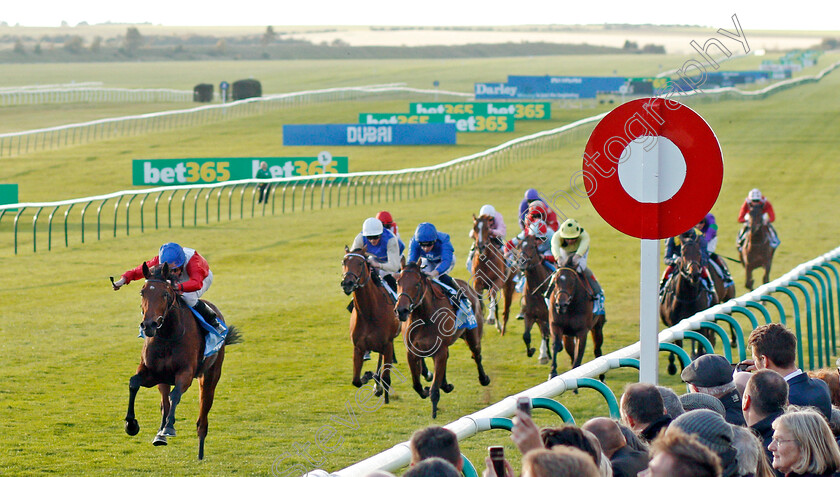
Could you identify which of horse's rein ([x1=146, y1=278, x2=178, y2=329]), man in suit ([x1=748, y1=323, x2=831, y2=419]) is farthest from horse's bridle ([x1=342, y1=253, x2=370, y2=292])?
man in suit ([x1=748, y1=323, x2=831, y2=419])

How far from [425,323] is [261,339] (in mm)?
A: 4072

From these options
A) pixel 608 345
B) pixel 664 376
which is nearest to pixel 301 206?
pixel 608 345

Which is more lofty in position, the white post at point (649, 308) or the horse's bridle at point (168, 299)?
the white post at point (649, 308)

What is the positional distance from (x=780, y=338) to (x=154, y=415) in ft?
20.5

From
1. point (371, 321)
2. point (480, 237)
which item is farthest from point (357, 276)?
point (480, 237)

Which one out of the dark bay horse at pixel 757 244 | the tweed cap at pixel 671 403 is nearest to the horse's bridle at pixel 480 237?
the dark bay horse at pixel 757 244

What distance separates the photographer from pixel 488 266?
12.9m

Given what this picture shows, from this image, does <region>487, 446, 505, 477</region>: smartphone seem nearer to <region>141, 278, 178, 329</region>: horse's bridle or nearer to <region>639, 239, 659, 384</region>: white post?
<region>639, 239, 659, 384</region>: white post

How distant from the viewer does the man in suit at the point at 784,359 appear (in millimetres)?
4711

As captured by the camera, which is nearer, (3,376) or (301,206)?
(3,376)

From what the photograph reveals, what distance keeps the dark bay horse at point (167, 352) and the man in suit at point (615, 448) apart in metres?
4.82

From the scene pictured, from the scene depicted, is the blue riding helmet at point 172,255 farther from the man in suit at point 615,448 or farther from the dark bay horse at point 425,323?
the man in suit at point 615,448

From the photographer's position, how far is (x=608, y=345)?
41.8 feet

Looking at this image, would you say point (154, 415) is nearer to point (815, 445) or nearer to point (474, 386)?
point (474, 386)
